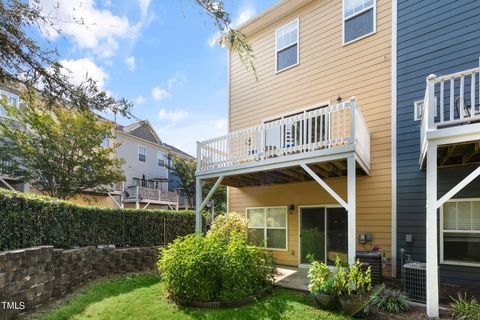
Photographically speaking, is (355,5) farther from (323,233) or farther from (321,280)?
(321,280)

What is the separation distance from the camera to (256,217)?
1105 cm

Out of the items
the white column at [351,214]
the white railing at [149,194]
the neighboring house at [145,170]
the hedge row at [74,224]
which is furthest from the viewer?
the neighboring house at [145,170]

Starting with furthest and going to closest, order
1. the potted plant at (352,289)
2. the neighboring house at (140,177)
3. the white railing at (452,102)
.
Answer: the neighboring house at (140,177) < the potted plant at (352,289) < the white railing at (452,102)

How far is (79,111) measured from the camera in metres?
3.89

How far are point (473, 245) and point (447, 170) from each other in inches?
65.4

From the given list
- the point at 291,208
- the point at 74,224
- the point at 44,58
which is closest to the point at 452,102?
the point at 291,208

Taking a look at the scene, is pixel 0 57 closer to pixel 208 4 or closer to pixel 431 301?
pixel 208 4

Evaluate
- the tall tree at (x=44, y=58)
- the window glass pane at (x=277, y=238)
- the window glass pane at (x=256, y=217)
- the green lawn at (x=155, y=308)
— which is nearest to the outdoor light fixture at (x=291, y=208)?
the window glass pane at (x=277, y=238)

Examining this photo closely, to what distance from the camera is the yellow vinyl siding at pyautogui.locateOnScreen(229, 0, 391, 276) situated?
322 inches

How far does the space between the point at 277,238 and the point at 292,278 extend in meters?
2.42

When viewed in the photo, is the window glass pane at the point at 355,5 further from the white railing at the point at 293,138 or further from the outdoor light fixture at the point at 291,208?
the outdoor light fixture at the point at 291,208

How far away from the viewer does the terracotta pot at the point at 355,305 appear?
202 inches

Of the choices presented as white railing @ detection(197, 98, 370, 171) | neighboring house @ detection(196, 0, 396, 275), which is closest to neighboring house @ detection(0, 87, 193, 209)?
neighboring house @ detection(196, 0, 396, 275)

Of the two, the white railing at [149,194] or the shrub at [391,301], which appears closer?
the shrub at [391,301]
